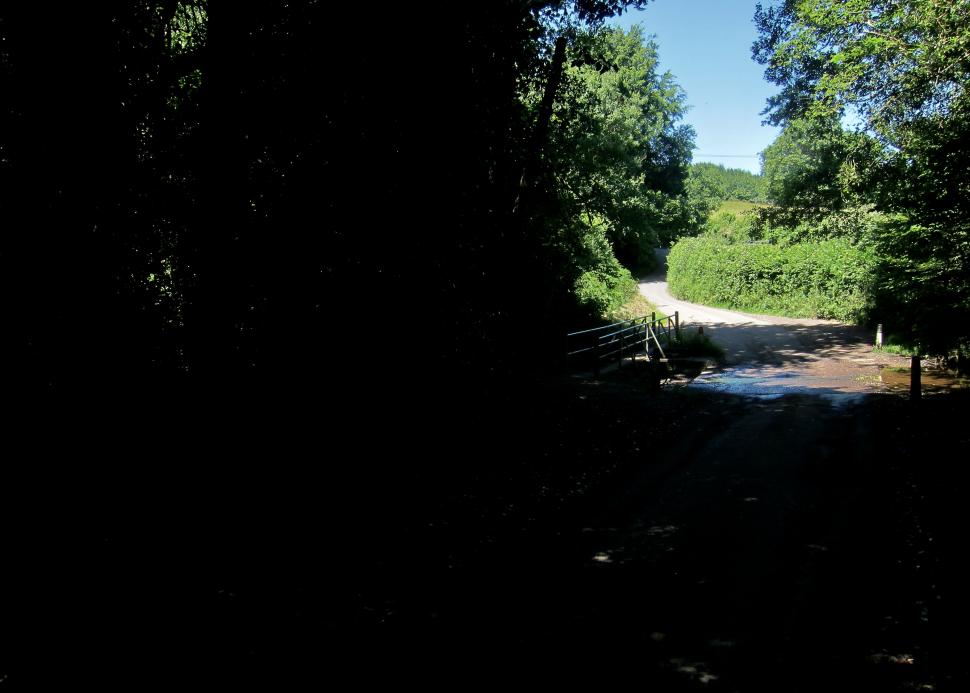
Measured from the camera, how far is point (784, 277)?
32.6 meters

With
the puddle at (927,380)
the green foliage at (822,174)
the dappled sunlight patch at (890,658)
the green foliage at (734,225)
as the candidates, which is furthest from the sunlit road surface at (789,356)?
the dappled sunlight patch at (890,658)

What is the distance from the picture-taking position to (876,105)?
2189 cm

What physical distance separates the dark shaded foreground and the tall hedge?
21666 mm

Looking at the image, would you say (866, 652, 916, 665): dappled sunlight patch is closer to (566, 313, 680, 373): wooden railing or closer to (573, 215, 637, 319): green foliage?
(566, 313, 680, 373): wooden railing

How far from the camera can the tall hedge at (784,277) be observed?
2861 cm

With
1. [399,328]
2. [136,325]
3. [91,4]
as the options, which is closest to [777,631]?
[399,328]

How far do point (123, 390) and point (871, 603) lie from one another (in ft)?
20.0

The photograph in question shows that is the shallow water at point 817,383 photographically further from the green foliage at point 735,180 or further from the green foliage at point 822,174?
the green foliage at point 735,180

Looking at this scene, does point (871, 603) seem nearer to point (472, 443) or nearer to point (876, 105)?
point (472, 443)

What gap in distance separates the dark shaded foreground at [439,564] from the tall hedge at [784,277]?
21.7 m

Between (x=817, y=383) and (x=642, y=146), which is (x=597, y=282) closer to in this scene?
(x=817, y=383)

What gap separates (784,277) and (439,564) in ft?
103

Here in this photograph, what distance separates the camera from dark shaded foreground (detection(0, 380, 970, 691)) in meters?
4.30

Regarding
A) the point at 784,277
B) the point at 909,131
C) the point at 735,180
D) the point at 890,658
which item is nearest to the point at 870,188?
the point at 909,131
